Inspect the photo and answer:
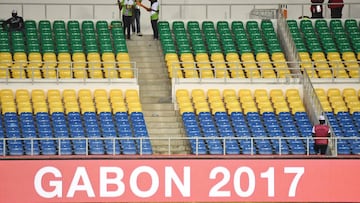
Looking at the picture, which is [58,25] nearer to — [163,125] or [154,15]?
[154,15]

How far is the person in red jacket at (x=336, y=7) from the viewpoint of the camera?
48.1m

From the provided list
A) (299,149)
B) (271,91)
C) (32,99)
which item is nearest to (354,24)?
(271,91)

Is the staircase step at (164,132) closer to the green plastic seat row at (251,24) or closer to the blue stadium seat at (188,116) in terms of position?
the blue stadium seat at (188,116)

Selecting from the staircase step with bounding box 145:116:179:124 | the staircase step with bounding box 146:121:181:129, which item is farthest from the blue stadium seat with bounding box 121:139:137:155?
the staircase step with bounding box 145:116:179:124

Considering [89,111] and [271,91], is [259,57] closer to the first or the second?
[271,91]

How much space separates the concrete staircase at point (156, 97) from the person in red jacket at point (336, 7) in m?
6.21

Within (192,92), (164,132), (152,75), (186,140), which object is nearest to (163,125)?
(164,132)

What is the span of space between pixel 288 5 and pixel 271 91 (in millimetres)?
6085

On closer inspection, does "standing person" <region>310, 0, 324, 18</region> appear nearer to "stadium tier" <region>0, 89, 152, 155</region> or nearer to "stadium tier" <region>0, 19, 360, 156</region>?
"stadium tier" <region>0, 19, 360, 156</region>

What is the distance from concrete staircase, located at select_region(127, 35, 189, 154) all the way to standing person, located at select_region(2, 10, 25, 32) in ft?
11.8

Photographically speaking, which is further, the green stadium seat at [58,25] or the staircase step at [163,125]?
the green stadium seat at [58,25]

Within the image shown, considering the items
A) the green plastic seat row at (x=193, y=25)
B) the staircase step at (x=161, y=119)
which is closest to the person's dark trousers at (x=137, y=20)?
the green plastic seat row at (x=193, y=25)

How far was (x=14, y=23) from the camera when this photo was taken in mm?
45938

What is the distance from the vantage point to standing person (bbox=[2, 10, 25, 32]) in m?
45.9
